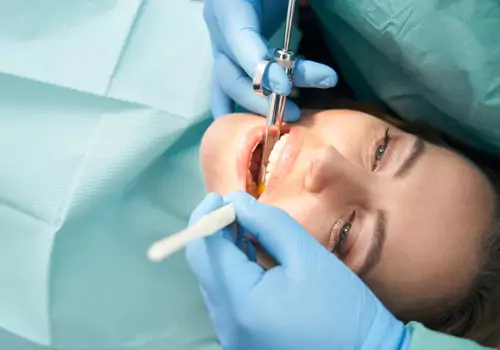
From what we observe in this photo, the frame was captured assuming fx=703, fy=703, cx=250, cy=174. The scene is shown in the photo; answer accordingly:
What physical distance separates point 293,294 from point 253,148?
0.28 m

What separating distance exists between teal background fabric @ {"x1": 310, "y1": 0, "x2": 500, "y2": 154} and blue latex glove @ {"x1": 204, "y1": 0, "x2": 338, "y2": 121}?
13cm

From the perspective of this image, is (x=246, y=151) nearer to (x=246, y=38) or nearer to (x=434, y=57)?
(x=246, y=38)

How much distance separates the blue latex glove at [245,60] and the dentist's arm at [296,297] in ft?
0.80

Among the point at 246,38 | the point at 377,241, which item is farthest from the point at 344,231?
the point at 246,38

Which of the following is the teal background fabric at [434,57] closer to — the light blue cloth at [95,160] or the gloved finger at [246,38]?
the gloved finger at [246,38]

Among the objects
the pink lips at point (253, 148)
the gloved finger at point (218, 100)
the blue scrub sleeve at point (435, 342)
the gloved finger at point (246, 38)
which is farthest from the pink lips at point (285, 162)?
the blue scrub sleeve at point (435, 342)

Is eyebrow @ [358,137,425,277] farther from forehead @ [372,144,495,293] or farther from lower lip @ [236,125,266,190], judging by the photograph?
lower lip @ [236,125,266,190]

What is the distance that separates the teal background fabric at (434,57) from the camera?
1.21 m

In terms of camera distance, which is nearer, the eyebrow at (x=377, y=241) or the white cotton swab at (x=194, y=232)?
the white cotton swab at (x=194, y=232)

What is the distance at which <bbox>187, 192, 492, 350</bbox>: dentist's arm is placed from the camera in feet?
3.58

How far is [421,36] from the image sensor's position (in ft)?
4.02

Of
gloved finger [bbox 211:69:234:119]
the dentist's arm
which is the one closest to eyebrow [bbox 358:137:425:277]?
the dentist's arm

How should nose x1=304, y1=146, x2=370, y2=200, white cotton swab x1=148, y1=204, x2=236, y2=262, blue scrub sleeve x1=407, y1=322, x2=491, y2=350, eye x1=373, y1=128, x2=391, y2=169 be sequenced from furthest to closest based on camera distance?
eye x1=373, y1=128, x2=391, y2=169
nose x1=304, y1=146, x2=370, y2=200
blue scrub sleeve x1=407, y1=322, x2=491, y2=350
white cotton swab x1=148, y1=204, x2=236, y2=262

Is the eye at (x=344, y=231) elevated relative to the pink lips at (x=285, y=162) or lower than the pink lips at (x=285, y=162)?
lower
